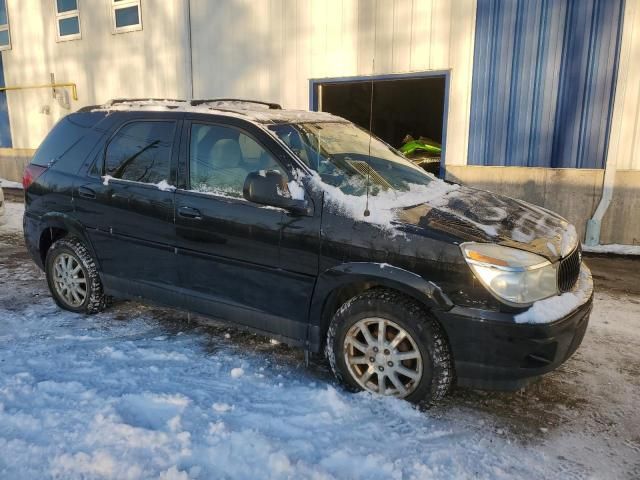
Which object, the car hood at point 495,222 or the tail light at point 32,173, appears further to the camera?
the tail light at point 32,173

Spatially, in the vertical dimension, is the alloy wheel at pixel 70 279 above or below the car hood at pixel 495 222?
below

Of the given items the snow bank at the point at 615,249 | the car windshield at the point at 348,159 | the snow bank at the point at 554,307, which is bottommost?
the snow bank at the point at 615,249

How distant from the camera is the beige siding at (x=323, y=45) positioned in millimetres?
8039

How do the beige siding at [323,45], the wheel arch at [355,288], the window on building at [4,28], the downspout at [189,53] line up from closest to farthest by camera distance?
the wheel arch at [355,288] → the beige siding at [323,45] → the downspout at [189,53] → the window on building at [4,28]

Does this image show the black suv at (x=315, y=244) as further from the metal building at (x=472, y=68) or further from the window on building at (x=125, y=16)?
the window on building at (x=125, y=16)

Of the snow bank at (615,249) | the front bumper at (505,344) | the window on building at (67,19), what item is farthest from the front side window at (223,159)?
the window on building at (67,19)

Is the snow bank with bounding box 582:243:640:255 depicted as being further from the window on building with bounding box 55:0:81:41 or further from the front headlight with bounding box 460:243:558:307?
the window on building with bounding box 55:0:81:41

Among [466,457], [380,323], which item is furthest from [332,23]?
[466,457]

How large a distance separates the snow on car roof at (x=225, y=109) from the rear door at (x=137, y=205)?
0.17 metres

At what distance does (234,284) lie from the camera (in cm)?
364

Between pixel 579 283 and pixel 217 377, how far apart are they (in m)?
2.44

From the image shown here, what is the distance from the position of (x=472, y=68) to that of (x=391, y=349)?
240 inches

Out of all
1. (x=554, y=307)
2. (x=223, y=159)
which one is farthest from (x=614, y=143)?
(x=223, y=159)

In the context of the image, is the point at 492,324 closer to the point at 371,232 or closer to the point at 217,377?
the point at 371,232
